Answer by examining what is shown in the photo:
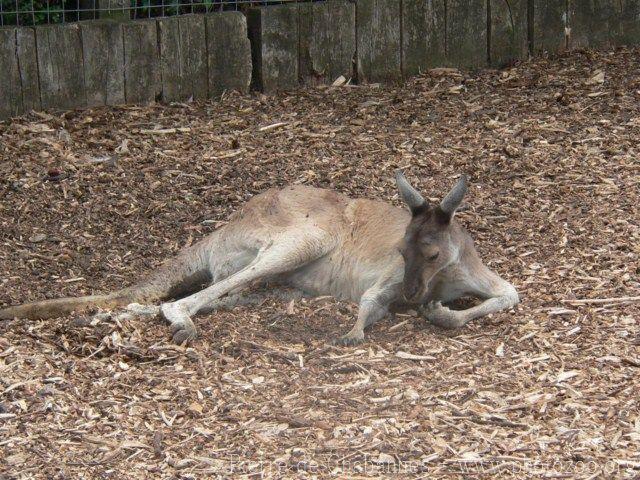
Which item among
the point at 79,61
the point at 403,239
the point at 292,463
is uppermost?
the point at 79,61

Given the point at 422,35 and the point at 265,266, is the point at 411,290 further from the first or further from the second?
the point at 422,35

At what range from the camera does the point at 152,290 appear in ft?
20.1

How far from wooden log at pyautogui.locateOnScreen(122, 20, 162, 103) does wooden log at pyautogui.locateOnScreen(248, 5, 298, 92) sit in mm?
823

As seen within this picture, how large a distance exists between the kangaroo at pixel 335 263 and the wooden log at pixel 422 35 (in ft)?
9.36

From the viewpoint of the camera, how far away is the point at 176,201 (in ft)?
24.0

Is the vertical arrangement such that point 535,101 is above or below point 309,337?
above

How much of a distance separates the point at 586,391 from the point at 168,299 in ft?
8.16

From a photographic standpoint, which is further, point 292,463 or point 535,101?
point 535,101

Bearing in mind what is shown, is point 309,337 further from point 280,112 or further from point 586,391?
point 280,112

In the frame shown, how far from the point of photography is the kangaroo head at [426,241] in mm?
5777

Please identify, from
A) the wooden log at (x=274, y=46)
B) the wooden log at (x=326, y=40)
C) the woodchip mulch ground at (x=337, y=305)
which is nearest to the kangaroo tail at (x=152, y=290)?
the woodchip mulch ground at (x=337, y=305)

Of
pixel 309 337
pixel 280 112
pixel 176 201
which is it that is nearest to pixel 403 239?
pixel 309 337

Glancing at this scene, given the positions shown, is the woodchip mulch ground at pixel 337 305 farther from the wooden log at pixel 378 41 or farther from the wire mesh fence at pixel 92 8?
the wire mesh fence at pixel 92 8

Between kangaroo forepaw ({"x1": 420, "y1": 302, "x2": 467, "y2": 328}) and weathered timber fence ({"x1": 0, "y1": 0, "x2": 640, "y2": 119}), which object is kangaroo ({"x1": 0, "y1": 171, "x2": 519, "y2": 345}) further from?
weathered timber fence ({"x1": 0, "y1": 0, "x2": 640, "y2": 119})
